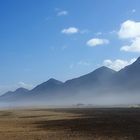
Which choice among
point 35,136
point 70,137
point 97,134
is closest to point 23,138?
point 35,136

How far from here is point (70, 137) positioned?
32156mm

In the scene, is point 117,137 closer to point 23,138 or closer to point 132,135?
point 132,135

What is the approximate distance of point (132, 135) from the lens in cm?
3231

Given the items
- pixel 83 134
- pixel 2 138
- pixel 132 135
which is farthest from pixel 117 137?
pixel 2 138

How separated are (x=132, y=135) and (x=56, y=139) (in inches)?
246

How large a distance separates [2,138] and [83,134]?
690 centimetres

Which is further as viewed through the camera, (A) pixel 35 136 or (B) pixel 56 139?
(A) pixel 35 136

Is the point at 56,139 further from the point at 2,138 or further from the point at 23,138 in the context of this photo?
the point at 2,138

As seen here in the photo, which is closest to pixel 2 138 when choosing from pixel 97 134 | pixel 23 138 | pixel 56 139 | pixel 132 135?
pixel 23 138

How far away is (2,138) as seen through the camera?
33.5 m

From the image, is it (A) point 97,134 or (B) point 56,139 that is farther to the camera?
(A) point 97,134

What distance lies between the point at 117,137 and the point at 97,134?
2899 mm

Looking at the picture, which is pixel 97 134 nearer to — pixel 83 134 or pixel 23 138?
pixel 83 134

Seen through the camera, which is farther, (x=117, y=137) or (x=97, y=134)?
(x=97, y=134)
